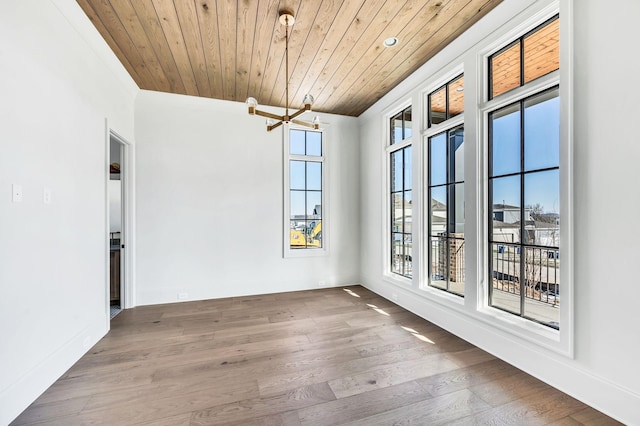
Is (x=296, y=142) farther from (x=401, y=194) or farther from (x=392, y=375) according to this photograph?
(x=392, y=375)

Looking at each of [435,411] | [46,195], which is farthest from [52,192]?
[435,411]

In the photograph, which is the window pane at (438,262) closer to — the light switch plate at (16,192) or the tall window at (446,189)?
the tall window at (446,189)

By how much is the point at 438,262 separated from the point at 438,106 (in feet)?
6.39

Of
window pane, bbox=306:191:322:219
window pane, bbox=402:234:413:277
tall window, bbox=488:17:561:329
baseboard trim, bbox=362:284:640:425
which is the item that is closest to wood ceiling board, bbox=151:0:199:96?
window pane, bbox=306:191:322:219

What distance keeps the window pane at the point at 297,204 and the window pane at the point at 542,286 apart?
3207 millimetres

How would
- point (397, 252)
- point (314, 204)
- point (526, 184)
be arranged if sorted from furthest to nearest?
point (314, 204) → point (397, 252) → point (526, 184)

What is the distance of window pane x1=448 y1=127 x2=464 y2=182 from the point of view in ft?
10.0

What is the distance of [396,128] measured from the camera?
4.28 meters

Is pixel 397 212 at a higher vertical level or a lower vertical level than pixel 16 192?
lower

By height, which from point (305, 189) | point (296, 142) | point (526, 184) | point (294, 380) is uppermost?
point (296, 142)

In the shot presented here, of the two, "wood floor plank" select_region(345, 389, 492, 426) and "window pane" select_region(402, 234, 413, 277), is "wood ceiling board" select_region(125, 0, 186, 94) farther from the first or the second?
"window pane" select_region(402, 234, 413, 277)

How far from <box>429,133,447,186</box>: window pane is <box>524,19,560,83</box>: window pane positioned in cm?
104

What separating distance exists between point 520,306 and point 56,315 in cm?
388

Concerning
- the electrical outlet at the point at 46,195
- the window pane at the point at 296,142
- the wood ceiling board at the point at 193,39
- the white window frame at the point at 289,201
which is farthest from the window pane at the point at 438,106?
the electrical outlet at the point at 46,195
